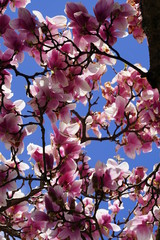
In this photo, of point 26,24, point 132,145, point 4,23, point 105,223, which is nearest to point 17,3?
point 4,23

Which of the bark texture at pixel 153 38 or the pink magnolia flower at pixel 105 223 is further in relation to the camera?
the pink magnolia flower at pixel 105 223

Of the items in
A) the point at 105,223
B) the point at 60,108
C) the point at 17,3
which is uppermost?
the point at 17,3

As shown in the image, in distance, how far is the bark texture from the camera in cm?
201

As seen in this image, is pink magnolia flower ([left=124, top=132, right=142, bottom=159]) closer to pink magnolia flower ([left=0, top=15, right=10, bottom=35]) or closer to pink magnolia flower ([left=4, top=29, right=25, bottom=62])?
pink magnolia flower ([left=4, top=29, right=25, bottom=62])

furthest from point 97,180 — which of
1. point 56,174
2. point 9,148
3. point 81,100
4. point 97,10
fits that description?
point 81,100

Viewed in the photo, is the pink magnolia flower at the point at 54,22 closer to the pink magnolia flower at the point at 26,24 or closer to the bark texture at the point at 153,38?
the pink magnolia flower at the point at 26,24

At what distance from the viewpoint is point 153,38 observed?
204 centimetres

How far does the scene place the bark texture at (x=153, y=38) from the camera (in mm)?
2008

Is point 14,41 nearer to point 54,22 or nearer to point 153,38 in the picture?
point 54,22

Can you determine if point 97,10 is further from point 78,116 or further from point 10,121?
point 78,116

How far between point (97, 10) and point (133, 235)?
1856 millimetres

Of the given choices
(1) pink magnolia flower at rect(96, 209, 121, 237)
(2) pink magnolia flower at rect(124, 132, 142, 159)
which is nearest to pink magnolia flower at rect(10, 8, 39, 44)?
(1) pink magnolia flower at rect(96, 209, 121, 237)

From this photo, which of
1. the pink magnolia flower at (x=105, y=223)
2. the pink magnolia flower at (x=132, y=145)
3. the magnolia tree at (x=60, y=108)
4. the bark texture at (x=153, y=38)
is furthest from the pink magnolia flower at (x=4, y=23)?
the pink magnolia flower at (x=132, y=145)

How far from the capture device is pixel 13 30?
2.20 metres
